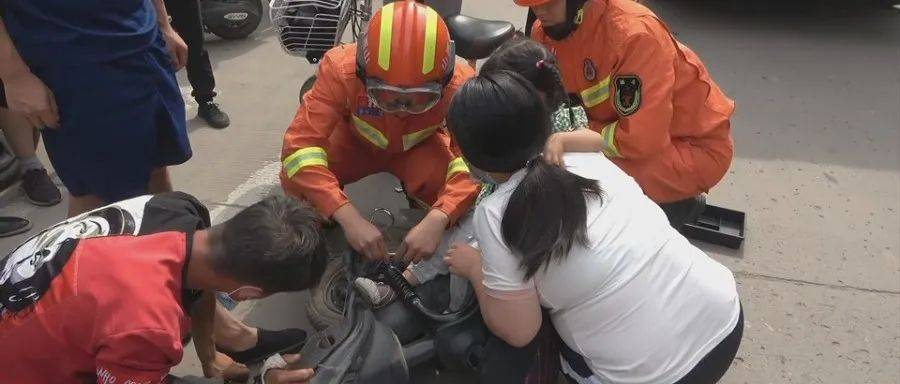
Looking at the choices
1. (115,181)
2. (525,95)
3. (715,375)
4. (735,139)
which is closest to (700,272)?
(715,375)

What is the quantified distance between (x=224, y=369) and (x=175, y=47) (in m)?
1.16

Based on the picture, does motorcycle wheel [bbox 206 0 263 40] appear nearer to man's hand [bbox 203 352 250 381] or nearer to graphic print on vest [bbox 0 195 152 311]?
man's hand [bbox 203 352 250 381]

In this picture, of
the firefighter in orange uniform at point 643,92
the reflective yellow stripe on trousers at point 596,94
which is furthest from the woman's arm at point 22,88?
the reflective yellow stripe on trousers at point 596,94

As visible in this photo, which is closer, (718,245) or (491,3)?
(718,245)

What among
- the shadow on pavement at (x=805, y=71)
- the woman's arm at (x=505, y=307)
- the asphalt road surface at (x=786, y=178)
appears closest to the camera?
the woman's arm at (x=505, y=307)

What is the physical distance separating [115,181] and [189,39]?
1.40 meters

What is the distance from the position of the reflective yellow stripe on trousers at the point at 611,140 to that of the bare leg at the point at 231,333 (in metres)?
1.36

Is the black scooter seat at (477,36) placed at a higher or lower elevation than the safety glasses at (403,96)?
lower

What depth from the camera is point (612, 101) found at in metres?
2.47

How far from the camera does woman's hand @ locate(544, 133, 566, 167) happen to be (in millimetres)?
1830

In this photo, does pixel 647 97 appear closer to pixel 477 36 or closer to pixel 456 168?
pixel 456 168

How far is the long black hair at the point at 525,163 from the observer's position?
158 cm

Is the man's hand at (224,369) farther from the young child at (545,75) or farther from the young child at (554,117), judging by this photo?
the young child at (545,75)

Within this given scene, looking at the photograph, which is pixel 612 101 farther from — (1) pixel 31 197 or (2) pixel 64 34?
(1) pixel 31 197
